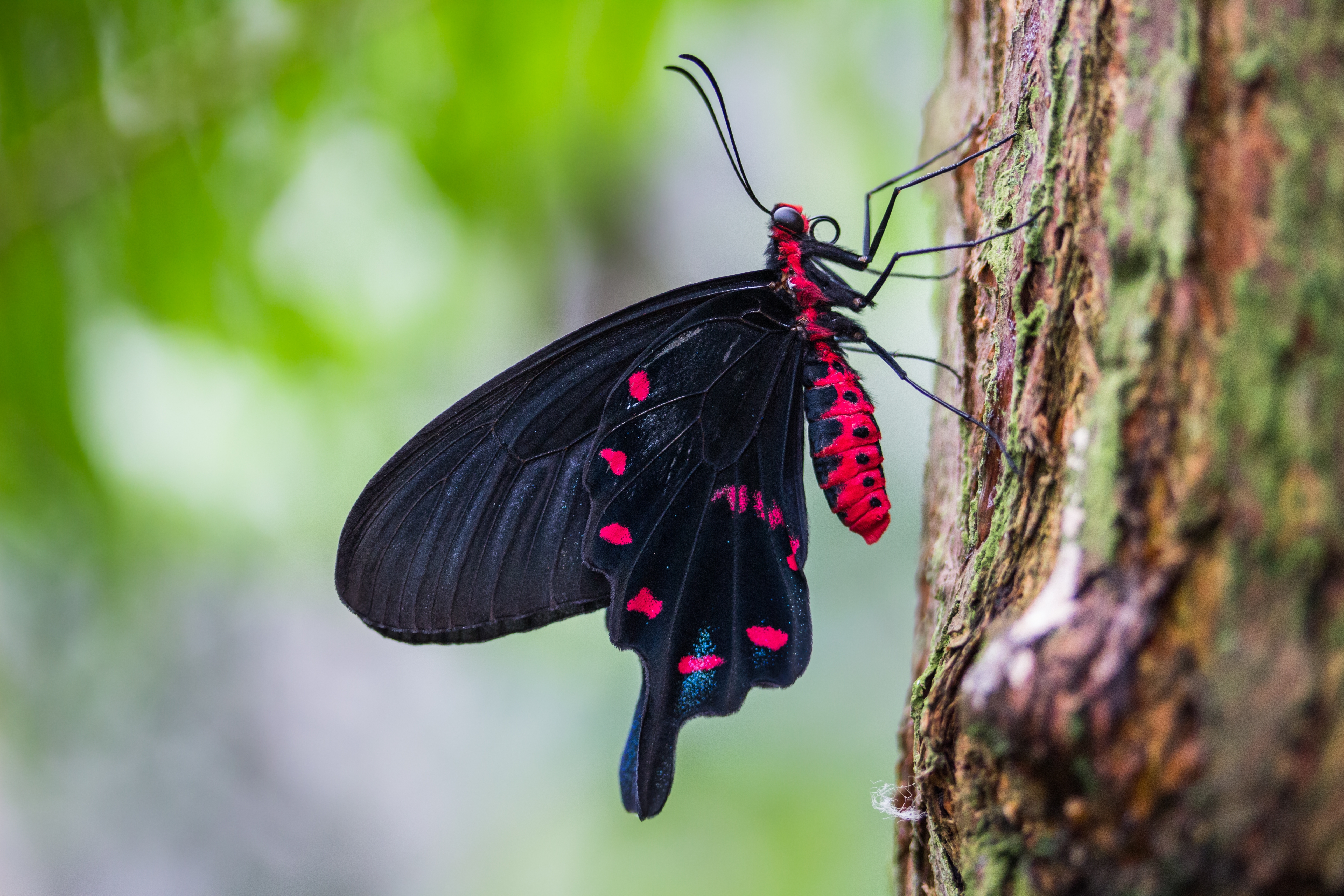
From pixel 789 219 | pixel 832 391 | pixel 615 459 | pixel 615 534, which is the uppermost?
pixel 789 219

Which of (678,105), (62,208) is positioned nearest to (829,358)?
(678,105)

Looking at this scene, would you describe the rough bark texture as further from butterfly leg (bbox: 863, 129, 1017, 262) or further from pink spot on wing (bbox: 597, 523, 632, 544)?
pink spot on wing (bbox: 597, 523, 632, 544)

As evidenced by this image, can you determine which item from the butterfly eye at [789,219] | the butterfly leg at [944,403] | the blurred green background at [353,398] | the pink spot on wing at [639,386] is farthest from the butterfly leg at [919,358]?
the blurred green background at [353,398]

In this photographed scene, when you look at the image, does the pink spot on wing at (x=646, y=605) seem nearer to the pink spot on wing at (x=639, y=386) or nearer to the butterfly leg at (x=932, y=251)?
the pink spot on wing at (x=639, y=386)

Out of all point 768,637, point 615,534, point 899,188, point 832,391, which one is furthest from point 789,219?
point 768,637

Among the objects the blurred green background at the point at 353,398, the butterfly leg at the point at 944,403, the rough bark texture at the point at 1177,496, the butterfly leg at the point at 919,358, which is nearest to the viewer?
the rough bark texture at the point at 1177,496

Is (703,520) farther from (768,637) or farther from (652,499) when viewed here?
(768,637)

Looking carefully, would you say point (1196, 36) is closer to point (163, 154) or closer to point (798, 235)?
point (798, 235)

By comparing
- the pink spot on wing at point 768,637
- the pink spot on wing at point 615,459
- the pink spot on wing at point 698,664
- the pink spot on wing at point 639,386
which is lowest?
the pink spot on wing at point 698,664
